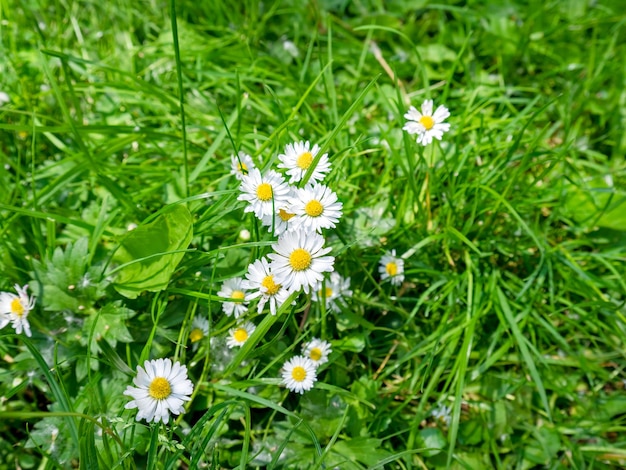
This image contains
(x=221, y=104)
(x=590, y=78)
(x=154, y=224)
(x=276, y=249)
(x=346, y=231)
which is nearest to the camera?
(x=276, y=249)

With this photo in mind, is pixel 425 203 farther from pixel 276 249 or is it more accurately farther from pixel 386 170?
pixel 276 249

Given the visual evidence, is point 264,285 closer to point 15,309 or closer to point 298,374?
point 298,374

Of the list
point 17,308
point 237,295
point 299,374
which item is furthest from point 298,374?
point 17,308

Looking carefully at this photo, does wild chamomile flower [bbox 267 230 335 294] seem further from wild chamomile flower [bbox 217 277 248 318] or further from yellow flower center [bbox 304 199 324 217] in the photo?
wild chamomile flower [bbox 217 277 248 318]

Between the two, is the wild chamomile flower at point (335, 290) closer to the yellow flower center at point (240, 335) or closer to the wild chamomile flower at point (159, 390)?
the yellow flower center at point (240, 335)

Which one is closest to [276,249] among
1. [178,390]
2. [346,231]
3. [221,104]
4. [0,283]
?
[178,390]

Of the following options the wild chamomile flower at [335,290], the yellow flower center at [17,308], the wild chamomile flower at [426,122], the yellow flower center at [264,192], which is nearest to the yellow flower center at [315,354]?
the wild chamomile flower at [335,290]

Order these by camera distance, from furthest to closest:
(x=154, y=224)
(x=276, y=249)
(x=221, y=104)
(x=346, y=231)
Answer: (x=221, y=104)
(x=346, y=231)
(x=154, y=224)
(x=276, y=249)
